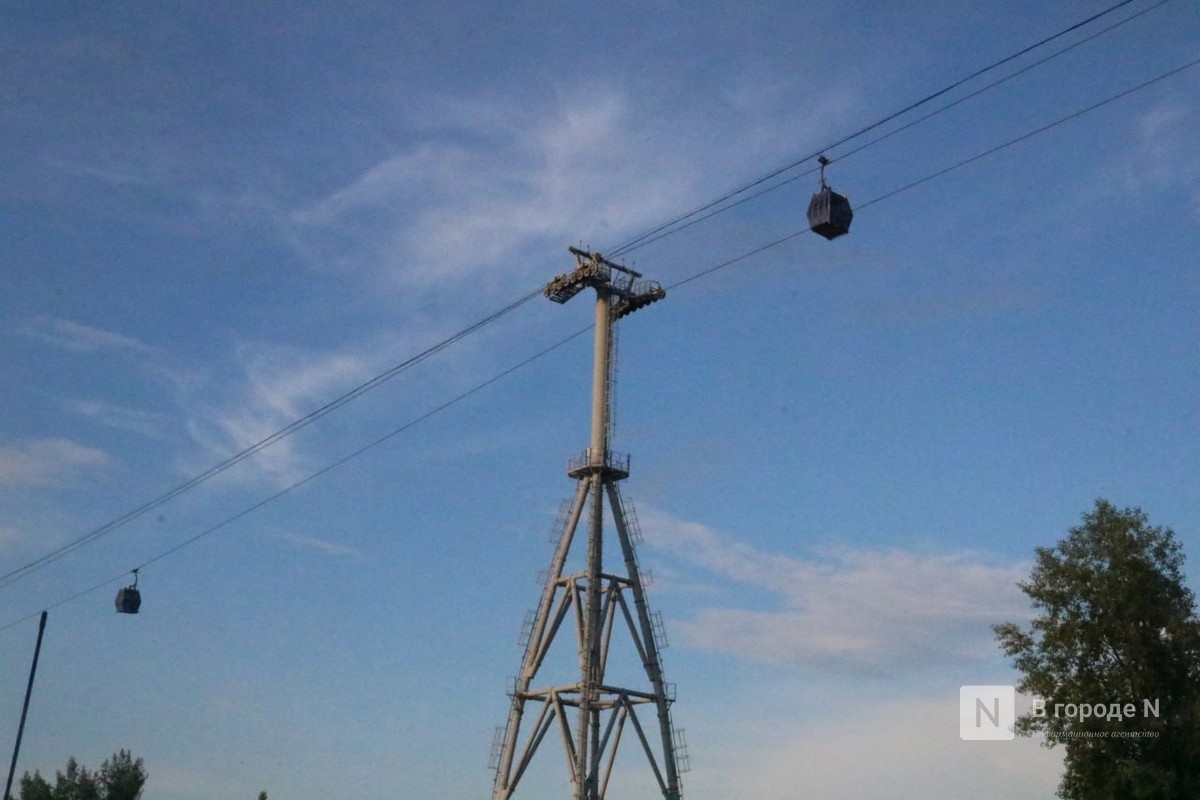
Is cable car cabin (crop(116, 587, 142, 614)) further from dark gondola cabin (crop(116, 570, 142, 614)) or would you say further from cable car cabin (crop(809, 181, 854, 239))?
cable car cabin (crop(809, 181, 854, 239))

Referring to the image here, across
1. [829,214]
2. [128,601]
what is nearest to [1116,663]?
[829,214]

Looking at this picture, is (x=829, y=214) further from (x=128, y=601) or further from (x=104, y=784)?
(x=104, y=784)

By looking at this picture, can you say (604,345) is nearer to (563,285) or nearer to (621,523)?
(563,285)

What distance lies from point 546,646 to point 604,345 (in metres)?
13.8

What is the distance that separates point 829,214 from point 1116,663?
26.0 meters

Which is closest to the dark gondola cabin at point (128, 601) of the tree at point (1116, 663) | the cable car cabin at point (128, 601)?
the cable car cabin at point (128, 601)

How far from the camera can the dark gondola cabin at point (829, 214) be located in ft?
87.3

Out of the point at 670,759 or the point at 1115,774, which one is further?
the point at 670,759

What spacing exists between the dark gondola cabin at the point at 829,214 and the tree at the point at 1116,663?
78.6 feet

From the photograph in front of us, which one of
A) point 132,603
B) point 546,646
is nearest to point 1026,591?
point 546,646

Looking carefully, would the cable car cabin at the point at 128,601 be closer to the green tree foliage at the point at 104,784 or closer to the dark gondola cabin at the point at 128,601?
the dark gondola cabin at the point at 128,601

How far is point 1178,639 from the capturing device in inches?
1670

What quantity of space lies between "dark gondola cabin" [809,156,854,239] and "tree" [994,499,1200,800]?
2396 cm

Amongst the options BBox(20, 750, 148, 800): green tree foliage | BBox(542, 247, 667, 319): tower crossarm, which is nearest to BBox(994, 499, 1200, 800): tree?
BBox(542, 247, 667, 319): tower crossarm
